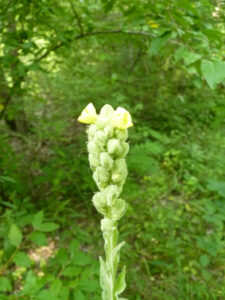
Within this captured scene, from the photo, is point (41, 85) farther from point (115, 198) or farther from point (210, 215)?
point (115, 198)

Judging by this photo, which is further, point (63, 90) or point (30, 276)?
point (63, 90)

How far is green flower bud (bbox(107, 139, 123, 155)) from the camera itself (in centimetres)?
92

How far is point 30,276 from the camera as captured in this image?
1499 mm

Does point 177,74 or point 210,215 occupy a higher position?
point 210,215

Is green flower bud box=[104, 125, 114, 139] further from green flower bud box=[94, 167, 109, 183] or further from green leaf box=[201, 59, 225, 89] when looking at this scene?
green leaf box=[201, 59, 225, 89]

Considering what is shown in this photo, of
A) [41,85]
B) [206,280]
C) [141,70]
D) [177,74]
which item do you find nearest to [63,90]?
[41,85]

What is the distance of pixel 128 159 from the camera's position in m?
3.11

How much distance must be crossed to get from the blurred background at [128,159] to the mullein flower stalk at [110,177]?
67 cm

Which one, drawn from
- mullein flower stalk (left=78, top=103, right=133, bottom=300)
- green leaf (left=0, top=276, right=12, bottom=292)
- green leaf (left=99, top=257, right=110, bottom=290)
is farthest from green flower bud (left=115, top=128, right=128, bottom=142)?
green leaf (left=0, top=276, right=12, bottom=292)

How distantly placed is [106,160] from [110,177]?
8cm

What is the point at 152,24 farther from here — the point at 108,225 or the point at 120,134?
the point at 108,225

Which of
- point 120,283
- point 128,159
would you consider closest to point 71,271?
point 120,283

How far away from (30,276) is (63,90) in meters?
3.91

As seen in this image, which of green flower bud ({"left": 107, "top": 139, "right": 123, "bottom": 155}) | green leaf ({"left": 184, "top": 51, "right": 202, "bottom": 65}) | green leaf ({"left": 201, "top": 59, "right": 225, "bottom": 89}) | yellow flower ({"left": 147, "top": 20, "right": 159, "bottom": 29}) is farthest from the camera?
yellow flower ({"left": 147, "top": 20, "right": 159, "bottom": 29})
